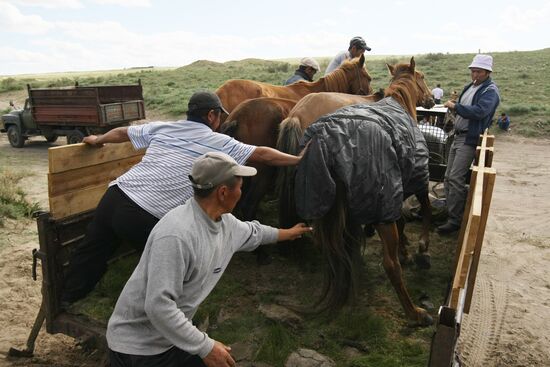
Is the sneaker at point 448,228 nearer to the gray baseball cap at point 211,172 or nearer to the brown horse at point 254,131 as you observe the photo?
the brown horse at point 254,131

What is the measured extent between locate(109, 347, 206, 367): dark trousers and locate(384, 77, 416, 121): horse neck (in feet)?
12.6

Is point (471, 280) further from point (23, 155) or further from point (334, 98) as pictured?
point (23, 155)

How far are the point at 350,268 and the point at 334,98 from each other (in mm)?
2009

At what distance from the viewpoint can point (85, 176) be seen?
3.86m

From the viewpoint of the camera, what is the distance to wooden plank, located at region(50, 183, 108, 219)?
3.60m

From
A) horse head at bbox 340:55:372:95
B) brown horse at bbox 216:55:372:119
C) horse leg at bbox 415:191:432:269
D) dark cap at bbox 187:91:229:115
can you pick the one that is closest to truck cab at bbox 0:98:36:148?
brown horse at bbox 216:55:372:119

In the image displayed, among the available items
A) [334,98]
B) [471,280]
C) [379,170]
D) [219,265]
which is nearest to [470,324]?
[471,280]

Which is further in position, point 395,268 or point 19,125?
point 19,125

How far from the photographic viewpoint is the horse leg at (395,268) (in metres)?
3.90

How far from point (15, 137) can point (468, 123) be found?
15.0 meters

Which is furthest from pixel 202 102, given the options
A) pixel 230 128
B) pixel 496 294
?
pixel 496 294

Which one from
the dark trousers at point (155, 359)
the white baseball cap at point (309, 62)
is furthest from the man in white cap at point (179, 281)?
the white baseball cap at point (309, 62)

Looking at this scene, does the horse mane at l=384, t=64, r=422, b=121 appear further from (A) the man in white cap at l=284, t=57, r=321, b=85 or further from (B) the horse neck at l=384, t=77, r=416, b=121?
(A) the man in white cap at l=284, t=57, r=321, b=85

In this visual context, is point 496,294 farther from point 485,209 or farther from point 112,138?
point 112,138
